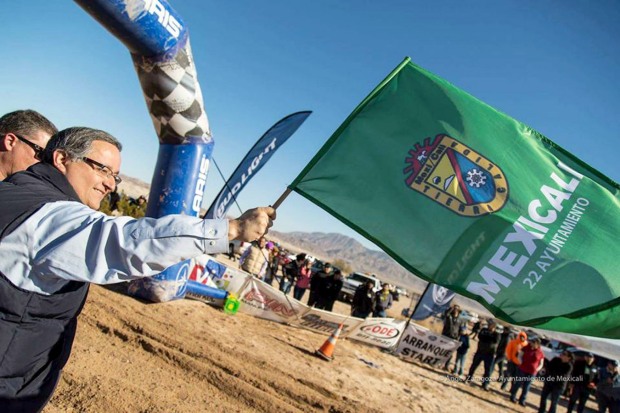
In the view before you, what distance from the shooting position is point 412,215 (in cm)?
334

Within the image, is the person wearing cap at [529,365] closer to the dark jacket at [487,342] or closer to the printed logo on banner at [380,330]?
the dark jacket at [487,342]

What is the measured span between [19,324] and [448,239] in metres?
2.93

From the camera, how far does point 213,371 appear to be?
210 inches

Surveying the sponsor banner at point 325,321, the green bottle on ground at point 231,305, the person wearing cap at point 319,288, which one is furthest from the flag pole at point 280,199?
the person wearing cap at point 319,288

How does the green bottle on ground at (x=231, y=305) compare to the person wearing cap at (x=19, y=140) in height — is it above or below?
below

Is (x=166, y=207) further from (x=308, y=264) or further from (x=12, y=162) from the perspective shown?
(x=308, y=264)

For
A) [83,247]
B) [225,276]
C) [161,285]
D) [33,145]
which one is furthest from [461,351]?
[83,247]

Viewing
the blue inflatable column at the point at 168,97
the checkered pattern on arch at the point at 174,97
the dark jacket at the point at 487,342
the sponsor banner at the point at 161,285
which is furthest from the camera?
the dark jacket at the point at 487,342

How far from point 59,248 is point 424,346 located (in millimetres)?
11477

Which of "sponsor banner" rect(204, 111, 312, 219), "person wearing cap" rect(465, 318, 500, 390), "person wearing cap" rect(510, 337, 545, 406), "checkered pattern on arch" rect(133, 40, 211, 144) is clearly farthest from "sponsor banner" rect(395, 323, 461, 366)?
"checkered pattern on arch" rect(133, 40, 211, 144)

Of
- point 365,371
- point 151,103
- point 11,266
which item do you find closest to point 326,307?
point 365,371

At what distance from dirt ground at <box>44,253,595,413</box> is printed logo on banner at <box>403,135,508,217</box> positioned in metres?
3.57

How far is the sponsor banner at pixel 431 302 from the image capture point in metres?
12.7

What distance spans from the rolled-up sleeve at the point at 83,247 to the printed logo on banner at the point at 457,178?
2439 mm
